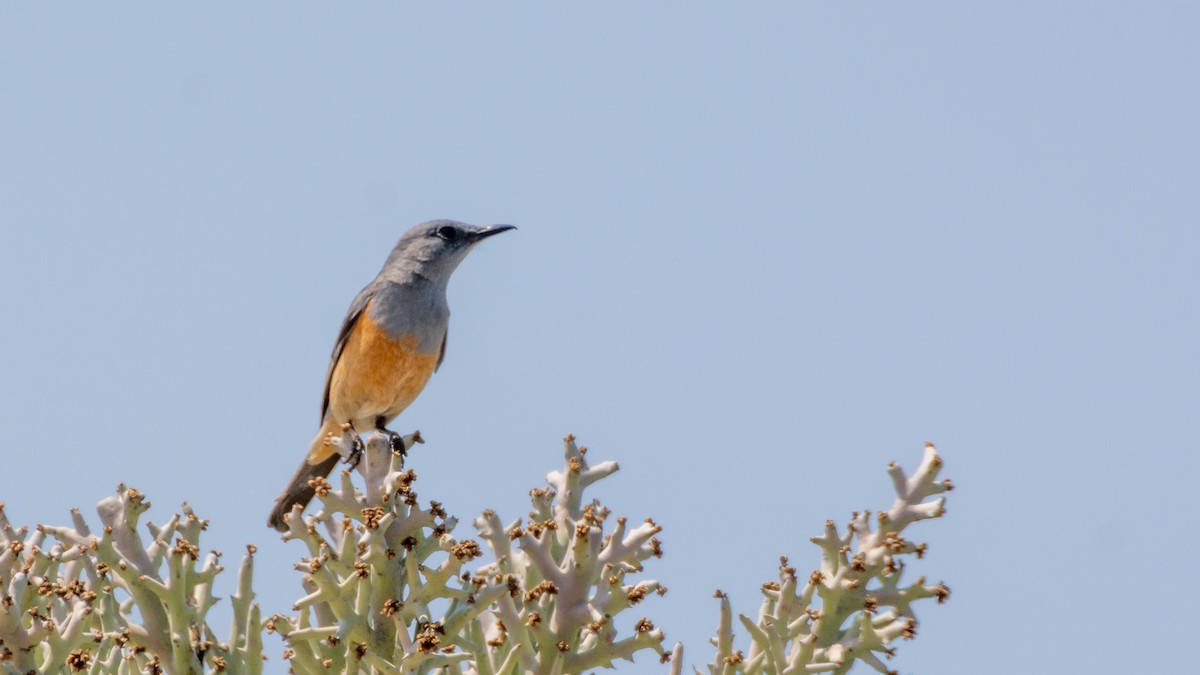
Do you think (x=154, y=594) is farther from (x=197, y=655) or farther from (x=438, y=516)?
(x=438, y=516)

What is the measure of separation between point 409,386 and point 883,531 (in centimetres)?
504

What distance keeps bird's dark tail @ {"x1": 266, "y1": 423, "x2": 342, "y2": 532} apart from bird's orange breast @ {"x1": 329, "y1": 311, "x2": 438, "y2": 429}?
37cm

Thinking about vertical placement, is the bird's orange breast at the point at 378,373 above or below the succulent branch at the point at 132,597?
above

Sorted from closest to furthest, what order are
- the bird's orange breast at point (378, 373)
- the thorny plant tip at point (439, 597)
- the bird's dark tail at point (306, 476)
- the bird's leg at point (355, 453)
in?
the thorny plant tip at point (439, 597)
the bird's leg at point (355, 453)
the bird's orange breast at point (378, 373)
the bird's dark tail at point (306, 476)

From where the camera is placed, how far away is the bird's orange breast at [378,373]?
9.33 metres

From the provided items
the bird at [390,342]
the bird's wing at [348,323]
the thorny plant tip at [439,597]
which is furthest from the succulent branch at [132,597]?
the bird's wing at [348,323]

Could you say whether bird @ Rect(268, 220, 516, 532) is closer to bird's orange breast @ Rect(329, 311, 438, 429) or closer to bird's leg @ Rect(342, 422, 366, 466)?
bird's orange breast @ Rect(329, 311, 438, 429)

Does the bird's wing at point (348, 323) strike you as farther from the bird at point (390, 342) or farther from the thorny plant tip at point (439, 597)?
the thorny plant tip at point (439, 597)

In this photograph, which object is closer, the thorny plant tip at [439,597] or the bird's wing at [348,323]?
the thorny plant tip at [439,597]

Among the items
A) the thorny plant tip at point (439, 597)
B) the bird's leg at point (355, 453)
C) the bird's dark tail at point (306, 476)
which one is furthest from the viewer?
the bird's dark tail at point (306, 476)

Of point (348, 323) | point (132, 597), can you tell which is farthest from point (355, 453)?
point (348, 323)

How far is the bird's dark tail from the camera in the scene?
954 cm

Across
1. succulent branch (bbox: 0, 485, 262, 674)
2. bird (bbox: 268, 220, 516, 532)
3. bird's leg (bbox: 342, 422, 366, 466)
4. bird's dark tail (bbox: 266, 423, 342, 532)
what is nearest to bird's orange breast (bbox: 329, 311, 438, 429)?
bird (bbox: 268, 220, 516, 532)

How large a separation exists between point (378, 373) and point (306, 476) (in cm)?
118
